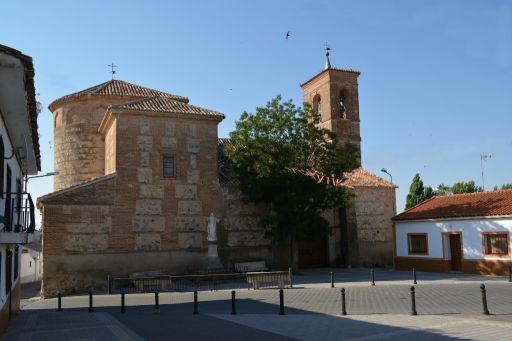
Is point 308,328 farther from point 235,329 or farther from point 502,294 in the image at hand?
point 502,294

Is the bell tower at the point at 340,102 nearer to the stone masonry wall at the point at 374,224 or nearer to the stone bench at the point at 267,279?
the stone masonry wall at the point at 374,224

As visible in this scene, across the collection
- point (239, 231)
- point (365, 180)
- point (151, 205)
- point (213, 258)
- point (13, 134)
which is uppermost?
point (365, 180)

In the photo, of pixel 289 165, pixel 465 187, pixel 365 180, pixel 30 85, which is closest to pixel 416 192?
pixel 465 187

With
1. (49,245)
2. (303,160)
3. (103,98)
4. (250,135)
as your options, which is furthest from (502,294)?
(103,98)

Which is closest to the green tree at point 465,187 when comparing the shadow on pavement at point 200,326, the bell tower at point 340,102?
the bell tower at point 340,102

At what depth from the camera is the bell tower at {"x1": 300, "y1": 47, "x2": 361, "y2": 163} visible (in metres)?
34.2

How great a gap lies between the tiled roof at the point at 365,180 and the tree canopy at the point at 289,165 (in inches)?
222

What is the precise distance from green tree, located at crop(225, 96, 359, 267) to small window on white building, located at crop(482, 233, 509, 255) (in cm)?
706

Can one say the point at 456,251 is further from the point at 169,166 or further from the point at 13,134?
the point at 13,134

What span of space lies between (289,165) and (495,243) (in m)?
10.5

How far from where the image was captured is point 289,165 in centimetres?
2489

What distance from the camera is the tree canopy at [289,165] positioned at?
24.9 metres

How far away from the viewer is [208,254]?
2411 centimetres

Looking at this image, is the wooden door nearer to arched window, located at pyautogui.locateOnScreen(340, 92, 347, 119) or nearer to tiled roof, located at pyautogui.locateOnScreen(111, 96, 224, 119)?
arched window, located at pyautogui.locateOnScreen(340, 92, 347, 119)
